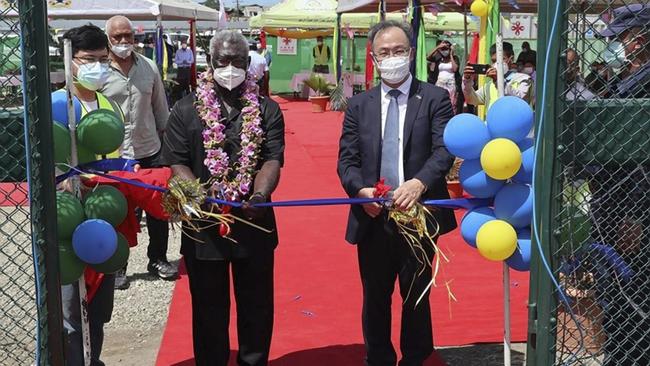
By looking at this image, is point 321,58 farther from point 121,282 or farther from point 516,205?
point 516,205

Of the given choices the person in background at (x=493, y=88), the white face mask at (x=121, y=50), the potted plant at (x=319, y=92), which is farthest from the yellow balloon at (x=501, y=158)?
the potted plant at (x=319, y=92)

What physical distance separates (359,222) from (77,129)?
1.55 metres

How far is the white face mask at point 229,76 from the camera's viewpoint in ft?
13.3

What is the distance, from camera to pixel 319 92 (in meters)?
21.8

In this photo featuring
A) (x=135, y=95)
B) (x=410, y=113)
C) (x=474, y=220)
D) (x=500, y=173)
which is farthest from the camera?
(x=135, y=95)

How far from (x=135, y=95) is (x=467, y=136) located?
3206 mm

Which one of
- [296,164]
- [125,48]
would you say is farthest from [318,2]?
[125,48]

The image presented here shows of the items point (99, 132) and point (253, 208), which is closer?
point (99, 132)

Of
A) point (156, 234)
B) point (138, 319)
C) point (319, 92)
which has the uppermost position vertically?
point (156, 234)

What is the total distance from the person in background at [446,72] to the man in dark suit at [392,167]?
37.3 feet

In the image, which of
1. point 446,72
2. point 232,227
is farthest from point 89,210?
point 446,72

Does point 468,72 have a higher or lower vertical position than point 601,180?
higher

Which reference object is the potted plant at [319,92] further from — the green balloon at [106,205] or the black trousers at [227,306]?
the green balloon at [106,205]

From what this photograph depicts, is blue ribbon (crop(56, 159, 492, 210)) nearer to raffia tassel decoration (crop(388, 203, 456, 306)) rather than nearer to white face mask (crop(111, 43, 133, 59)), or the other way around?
raffia tassel decoration (crop(388, 203, 456, 306))
